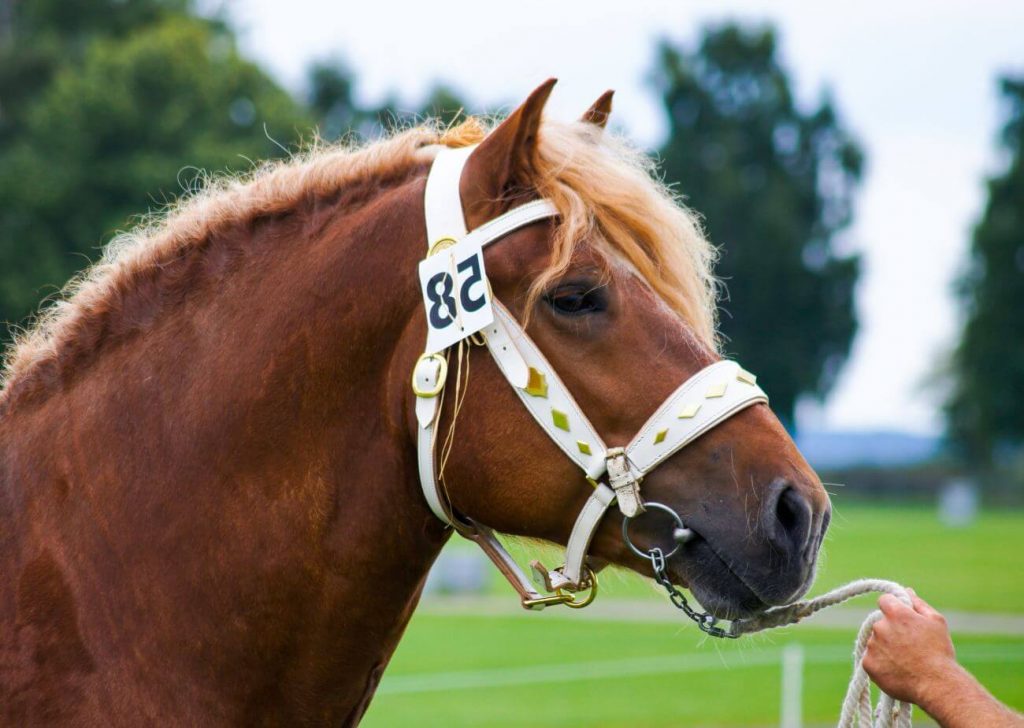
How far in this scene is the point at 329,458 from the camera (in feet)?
10.0

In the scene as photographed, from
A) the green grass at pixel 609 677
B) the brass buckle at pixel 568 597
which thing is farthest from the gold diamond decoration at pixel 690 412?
the green grass at pixel 609 677

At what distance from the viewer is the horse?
2.91 m

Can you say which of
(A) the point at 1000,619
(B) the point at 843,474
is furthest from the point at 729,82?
(A) the point at 1000,619

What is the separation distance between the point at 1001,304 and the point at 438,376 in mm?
61922

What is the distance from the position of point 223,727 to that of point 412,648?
15.8m

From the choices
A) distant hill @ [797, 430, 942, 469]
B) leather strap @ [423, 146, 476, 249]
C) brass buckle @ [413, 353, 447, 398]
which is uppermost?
leather strap @ [423, 146, 476, 249]

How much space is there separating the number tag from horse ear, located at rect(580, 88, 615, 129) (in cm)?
67

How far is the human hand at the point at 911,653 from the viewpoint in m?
2.88

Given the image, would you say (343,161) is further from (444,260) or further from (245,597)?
(245,597)

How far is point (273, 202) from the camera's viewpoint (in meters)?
3.30

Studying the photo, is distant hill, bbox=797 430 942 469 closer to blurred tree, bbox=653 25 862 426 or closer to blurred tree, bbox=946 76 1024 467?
blurred tree, bbox=946 76 1024 467

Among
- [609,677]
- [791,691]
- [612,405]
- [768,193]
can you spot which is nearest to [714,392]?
[612,405]

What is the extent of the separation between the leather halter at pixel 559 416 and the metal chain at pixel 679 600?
119mm

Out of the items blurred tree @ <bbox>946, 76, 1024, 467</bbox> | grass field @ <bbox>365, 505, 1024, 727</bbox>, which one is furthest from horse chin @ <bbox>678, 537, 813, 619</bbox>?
blurred tree @ <bbox>946, 76, 1024, 467</bbox>
